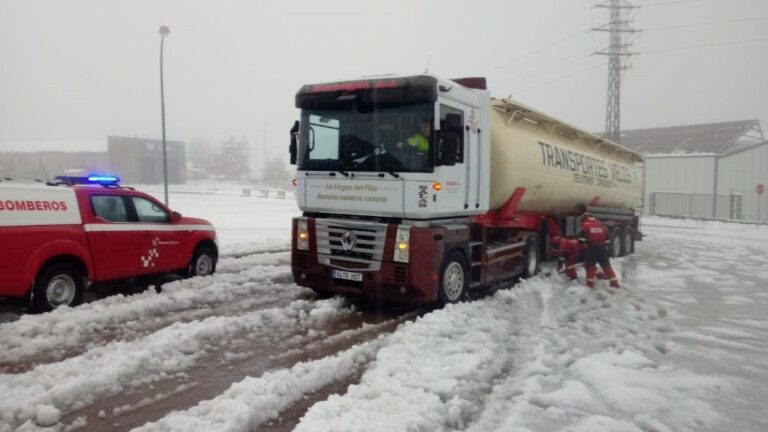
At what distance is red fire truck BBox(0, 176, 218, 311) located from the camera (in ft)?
21.7

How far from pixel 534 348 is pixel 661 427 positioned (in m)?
2.08

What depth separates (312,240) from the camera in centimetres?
813

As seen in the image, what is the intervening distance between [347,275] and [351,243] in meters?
0.48

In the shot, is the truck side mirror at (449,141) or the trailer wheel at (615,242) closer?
the truck side mirror at (449,141)

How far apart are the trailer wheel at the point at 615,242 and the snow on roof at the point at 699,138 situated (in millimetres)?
31360

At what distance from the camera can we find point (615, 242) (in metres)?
Result: 16.0

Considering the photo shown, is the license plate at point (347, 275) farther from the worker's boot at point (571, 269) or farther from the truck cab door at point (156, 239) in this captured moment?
the worker's boot at point (571, 269)

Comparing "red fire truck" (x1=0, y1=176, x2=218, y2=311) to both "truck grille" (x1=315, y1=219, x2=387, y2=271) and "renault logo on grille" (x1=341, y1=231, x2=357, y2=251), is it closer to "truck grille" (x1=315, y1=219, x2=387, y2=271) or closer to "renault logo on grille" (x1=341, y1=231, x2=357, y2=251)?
"truck grille" (x1=315, y1=219, x2=387, y2=271)

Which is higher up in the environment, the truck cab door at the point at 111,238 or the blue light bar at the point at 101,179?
the blue light bar at the point at 101,179

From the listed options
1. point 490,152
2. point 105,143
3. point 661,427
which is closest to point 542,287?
point 490,152

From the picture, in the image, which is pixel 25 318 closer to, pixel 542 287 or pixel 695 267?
pixel 542 287

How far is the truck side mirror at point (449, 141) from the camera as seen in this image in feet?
24.0

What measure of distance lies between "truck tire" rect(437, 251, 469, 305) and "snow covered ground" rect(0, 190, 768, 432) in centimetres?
29

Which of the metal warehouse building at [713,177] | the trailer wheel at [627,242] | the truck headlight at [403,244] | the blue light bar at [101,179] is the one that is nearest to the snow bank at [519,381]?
the truck headlight at [403,244]
